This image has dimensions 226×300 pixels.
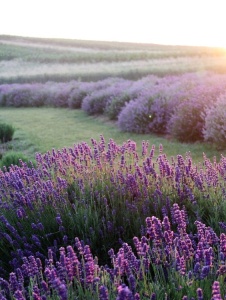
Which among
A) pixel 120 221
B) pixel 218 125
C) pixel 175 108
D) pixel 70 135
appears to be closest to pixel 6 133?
pixel 70 135

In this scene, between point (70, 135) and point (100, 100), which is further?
point (100, 100)

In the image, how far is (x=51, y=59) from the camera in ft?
159

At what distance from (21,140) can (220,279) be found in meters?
8.02

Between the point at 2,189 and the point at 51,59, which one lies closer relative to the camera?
the point at 2,189

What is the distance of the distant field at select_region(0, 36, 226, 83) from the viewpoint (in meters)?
28.3

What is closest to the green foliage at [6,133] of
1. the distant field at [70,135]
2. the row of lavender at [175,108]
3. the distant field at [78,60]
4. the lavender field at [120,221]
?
the distant field at [70,135]

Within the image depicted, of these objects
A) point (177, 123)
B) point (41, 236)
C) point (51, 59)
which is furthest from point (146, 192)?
point (51, 59)

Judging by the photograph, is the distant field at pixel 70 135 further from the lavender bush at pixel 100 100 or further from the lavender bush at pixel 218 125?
the lavender bush at pixel 100 100

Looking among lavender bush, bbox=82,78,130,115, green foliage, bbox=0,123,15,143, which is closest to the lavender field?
green foliage, bbox=0,123,15,143

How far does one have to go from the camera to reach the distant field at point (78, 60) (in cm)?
2828

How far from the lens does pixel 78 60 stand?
1816 inches

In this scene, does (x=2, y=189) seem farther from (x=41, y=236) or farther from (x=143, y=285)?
(x=143, y=285)

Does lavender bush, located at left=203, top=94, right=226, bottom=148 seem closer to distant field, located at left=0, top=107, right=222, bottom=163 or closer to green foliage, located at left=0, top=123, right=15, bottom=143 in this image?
distant field, located at left=0, top=107, right=222, bottom=163

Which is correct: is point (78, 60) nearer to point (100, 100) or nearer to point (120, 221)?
point (100, 100)
